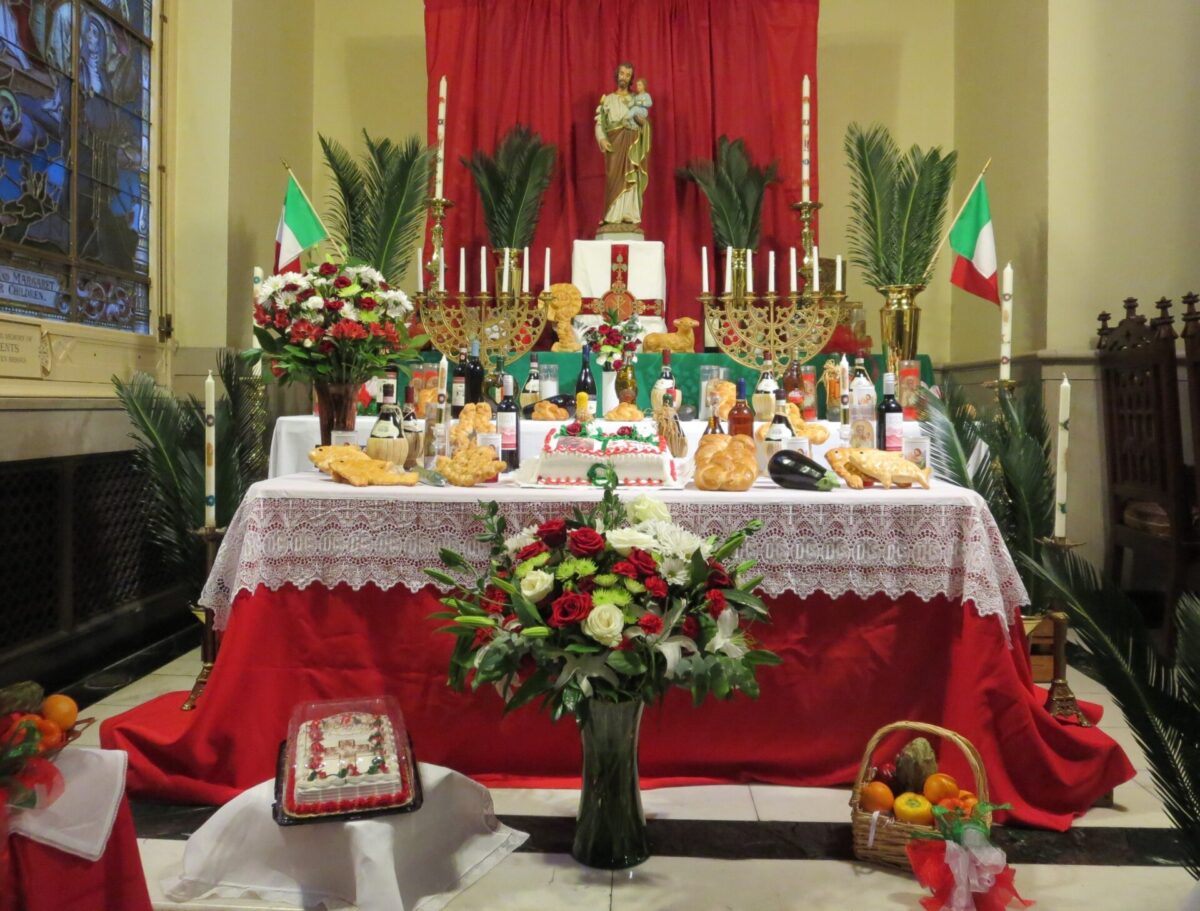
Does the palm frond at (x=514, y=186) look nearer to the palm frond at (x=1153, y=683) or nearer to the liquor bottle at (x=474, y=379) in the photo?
the liquor bottle at (x=474, y=379)

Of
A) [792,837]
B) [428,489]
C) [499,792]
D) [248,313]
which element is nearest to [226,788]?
[499,792]

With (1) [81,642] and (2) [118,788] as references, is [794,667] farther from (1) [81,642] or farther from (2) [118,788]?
(1) [81,642]

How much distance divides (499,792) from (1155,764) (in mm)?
1846

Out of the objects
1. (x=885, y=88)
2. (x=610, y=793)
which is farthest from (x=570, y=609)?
(x=885, y=88)

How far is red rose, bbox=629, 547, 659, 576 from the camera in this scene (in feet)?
7.26

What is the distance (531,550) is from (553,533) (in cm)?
7

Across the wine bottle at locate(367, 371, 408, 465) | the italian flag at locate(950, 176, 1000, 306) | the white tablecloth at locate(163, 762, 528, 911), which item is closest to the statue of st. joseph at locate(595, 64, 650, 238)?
the italian flag at locate(950, 176, 1000, 306)

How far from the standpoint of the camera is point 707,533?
2854 millimetres

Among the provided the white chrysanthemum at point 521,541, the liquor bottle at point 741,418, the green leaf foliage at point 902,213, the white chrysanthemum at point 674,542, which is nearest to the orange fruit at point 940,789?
the white chrysanthemum at point 674,542

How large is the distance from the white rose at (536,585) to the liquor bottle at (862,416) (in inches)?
61.0

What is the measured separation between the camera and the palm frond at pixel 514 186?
6.03 metres

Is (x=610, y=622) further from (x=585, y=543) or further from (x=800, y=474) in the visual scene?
(x=800, y=474)

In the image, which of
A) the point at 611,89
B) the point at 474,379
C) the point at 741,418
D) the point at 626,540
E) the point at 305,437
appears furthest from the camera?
the point at 611,89

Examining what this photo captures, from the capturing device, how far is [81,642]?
4.38 m
